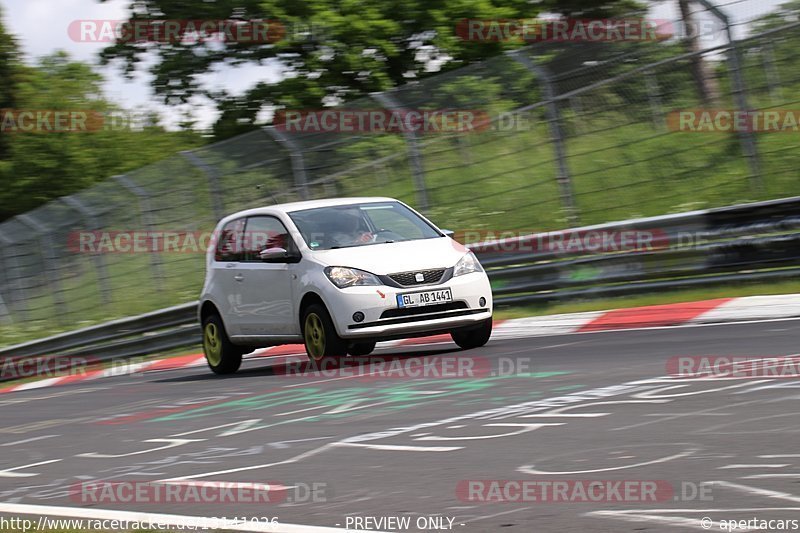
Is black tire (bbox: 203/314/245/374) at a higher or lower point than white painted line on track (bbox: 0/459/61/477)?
higher

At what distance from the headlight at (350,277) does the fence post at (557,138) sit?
14.9 feet

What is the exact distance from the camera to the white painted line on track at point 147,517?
4883 mm

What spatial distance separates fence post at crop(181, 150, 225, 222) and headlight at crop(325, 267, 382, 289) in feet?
24.3

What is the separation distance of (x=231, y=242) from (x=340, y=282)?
2.54 meters

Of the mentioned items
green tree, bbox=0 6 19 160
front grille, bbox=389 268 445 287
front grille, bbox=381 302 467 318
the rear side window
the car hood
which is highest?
green tree, bbox=0 6 19 160

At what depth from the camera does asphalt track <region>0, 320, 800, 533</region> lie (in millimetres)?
4957

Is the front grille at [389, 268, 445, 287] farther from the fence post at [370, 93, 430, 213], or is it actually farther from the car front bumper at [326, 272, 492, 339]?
the fence post at [370, 93, 430, 213]

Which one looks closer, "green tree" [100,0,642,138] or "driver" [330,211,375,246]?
"driver" [330,211,375,246]

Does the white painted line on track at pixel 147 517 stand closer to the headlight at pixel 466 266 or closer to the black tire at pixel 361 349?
the black tire at pixel 361 349

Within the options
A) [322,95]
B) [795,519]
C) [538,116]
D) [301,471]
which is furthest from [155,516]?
[322,95]

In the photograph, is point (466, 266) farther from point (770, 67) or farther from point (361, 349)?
point (770, 67)

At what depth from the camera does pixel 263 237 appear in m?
12.5

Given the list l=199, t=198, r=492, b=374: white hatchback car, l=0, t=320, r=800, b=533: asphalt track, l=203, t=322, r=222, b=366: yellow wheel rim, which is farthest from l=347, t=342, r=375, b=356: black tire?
l=203, t=322, r=222, b=366: yellow wheel rim

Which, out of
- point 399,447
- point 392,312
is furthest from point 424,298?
point 399,447
